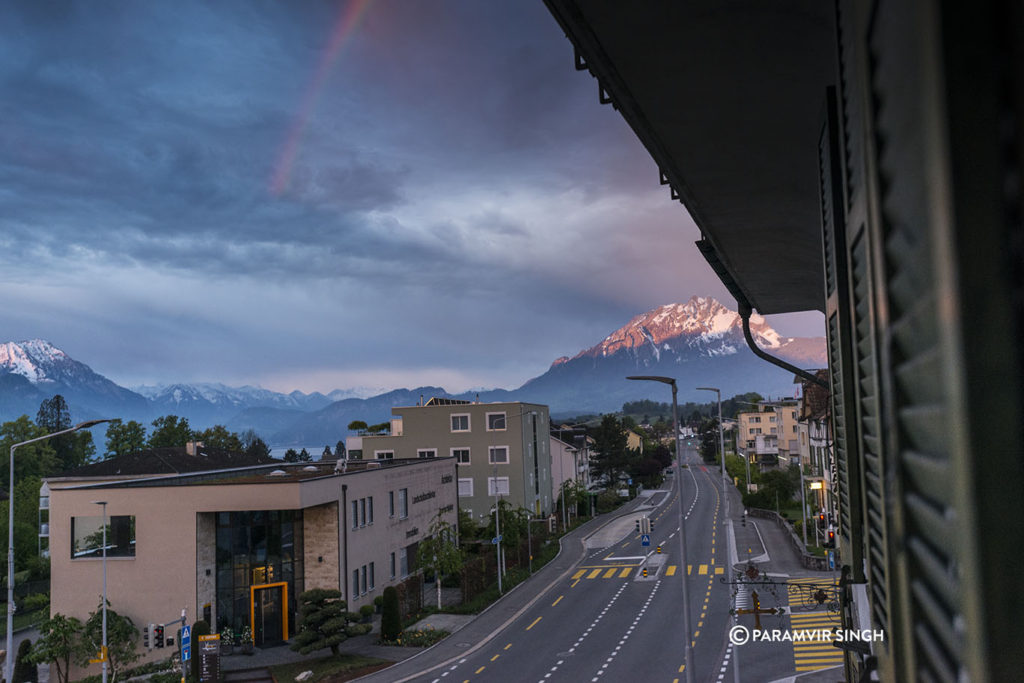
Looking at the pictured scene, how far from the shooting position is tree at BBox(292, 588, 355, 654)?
31391mm

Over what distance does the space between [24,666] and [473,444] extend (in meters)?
39.8

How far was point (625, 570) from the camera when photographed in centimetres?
5006

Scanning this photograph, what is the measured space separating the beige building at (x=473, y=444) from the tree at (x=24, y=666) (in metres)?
36.9

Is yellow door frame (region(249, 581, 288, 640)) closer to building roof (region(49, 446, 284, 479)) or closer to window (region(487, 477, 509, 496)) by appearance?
building roof (region(49, 446, 284, 479))

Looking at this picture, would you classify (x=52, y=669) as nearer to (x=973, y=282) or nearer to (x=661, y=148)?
(x=661, y=148)

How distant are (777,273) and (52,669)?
110 feet

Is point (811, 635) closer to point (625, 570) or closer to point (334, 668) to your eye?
point (334, 668)

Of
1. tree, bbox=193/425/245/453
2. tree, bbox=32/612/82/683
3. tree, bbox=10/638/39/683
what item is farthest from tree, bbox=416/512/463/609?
tree, bbox=193/425/245/453

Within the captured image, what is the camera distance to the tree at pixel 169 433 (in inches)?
3851

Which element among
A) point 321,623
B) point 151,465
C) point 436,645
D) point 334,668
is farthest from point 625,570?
point 151,465

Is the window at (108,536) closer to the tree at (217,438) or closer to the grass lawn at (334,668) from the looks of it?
the grass lawn at (334,668)

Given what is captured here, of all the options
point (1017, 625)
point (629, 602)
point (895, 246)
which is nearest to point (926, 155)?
point (895, 246)

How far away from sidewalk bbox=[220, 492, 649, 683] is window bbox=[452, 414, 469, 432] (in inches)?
834

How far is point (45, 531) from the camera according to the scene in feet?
215
